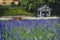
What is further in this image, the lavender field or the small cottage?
the small cottage

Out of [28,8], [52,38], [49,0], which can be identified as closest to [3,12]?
[28,8]

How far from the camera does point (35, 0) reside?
2959 cm

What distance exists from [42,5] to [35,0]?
3.25ft

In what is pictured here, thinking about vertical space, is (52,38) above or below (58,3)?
above

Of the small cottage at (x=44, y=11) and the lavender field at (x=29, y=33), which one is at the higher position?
the lavender field at (x=29, y=33)

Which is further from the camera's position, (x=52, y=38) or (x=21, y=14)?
(x=21, y=14)

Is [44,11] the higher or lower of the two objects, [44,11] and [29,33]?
the lower

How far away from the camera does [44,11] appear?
2939 cm

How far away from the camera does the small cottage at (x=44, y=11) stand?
93.9 ft

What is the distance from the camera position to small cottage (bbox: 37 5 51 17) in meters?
28.6

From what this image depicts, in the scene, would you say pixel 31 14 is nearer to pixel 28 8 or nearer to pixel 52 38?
pixel 28 8

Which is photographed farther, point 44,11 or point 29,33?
point 44,11

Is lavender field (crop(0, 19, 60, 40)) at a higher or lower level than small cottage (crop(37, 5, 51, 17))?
higher

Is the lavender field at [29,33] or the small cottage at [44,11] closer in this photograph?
the lavender field at [29,33]
